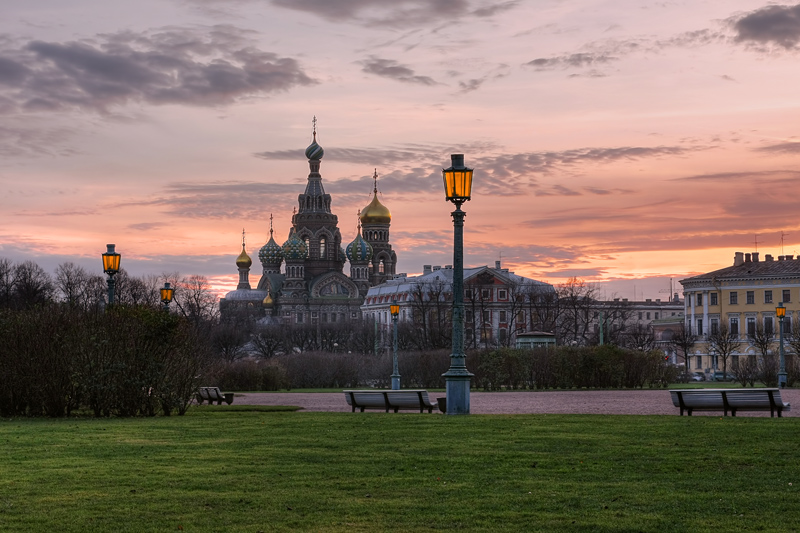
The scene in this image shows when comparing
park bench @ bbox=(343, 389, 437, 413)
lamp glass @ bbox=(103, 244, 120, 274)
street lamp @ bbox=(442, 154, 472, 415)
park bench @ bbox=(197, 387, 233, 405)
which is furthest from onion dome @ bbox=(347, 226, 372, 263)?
street lamp @ bbox=(442, 154, 472, 415)

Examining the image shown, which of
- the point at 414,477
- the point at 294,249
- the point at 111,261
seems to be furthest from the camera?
the point at 294,249

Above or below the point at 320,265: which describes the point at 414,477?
below

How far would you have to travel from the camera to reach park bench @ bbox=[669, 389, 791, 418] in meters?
22.6

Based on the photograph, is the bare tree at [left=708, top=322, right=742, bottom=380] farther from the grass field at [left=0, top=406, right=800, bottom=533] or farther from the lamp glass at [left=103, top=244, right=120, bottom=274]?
the grass field at [left=0, top=406, right=800, bottom=533]

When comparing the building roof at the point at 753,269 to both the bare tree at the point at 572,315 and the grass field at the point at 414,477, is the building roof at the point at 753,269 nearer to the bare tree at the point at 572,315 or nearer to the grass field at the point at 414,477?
the bare tree at the point at 572,315

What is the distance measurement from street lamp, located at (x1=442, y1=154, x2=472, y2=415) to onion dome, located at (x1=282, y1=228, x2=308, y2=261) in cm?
14045

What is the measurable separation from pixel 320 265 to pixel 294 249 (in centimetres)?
732

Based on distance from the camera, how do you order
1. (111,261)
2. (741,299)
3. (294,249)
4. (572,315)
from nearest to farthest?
(111,261) → (741,299) → (572,315) → (294,249)

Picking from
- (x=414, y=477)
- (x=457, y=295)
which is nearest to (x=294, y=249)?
(x=457, y=295)

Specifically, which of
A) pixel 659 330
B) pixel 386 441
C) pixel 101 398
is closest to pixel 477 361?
pixel 101 398

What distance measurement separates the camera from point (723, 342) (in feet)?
275

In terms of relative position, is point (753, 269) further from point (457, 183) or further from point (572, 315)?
point (457, 183)

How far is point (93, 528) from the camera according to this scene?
415 inches

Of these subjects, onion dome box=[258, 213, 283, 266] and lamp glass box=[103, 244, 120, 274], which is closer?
lamp glass box=[103, 244, 120, 274]
